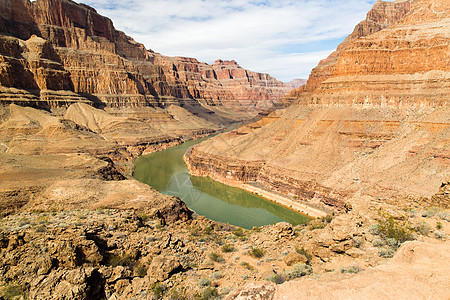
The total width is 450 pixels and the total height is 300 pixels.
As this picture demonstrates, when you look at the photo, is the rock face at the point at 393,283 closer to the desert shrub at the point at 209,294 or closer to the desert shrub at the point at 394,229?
the desert shrub at the point at 394,229

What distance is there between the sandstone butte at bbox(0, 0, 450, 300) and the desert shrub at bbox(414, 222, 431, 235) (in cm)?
6

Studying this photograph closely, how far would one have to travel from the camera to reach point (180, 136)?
3524 inches

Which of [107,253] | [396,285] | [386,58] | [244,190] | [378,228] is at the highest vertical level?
[386,58]

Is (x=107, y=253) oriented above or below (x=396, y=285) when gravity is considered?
below

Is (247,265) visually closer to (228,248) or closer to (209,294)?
(228,248)

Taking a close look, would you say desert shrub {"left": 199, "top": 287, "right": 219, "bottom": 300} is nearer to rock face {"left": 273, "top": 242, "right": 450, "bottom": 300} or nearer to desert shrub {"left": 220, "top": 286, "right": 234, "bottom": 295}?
desert shrub {"left": 220, "top": 286, "right": 234, "bottom": 295}

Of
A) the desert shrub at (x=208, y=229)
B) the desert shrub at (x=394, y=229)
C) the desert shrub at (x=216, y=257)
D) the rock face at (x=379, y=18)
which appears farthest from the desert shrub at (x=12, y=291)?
the rock face at (x=379, y=18)

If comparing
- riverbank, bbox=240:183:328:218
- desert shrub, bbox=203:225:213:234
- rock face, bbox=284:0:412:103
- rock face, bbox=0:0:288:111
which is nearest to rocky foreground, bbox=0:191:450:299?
desert shrub, bbox=203:225:213:234

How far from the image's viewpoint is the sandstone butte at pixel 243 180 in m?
8.94

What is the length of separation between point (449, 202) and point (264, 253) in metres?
9.89

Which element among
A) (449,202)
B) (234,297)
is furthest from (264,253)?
(449,202)

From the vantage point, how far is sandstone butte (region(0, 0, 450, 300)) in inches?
352

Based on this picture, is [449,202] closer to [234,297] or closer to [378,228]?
[378,228]

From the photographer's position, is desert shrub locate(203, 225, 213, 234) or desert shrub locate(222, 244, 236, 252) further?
desert shrub locate(203, 225, 213, 234)
